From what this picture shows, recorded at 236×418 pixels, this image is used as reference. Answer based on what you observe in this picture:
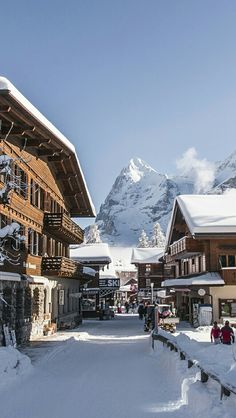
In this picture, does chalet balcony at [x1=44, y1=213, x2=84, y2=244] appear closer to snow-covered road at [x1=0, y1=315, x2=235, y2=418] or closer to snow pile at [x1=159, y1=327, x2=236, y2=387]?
snow-covered road at [x1=0, y1=315, x2=235, y2=418]

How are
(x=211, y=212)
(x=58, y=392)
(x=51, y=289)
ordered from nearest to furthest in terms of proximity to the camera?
1. (x=58, y=392)
2. (x=51, y=289)
3. (x=211, y=212)

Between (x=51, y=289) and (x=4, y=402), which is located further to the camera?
(x=51, y=289)

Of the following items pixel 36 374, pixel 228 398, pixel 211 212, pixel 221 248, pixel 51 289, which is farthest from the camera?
pixel 211 212

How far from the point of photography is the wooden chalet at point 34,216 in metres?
20.0

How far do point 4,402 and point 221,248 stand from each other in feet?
83.5

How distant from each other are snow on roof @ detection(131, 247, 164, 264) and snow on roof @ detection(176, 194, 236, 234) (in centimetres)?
3786

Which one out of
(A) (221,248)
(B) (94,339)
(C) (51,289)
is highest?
(A) (221,248)

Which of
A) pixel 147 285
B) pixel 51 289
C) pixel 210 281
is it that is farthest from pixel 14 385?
pixel 147 285

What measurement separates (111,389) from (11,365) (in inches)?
129

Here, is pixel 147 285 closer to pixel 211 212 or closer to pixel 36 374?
pixel 211 212

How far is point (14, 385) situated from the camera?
12.4 meters

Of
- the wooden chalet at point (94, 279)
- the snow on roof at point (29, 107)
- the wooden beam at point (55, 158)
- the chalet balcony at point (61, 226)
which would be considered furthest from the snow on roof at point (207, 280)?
the wooden chalet at point (94, 279)

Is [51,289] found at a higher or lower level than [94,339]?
higher

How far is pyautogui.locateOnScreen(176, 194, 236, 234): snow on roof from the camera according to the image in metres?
33.2
